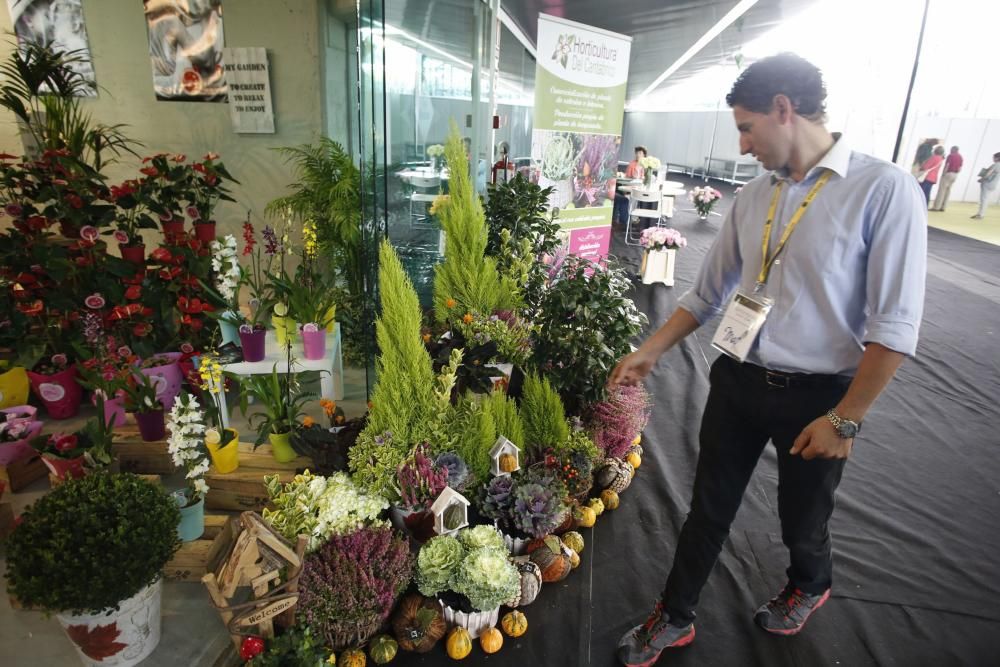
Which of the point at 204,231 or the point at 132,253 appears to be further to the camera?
the point at 204,231

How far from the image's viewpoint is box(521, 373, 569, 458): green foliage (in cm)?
227

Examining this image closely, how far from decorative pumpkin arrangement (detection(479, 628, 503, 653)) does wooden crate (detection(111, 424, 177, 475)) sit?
162cm

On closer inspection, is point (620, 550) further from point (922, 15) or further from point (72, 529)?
point (922, 15)

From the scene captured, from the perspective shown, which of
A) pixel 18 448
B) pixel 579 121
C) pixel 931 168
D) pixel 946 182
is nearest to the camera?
pixel 18 448

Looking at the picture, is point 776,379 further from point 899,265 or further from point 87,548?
point 87,548

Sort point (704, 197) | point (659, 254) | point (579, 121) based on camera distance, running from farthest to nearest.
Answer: point (704, 197) < point (659, 254) < point (579, 121)

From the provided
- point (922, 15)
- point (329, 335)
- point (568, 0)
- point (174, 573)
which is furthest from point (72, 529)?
point (568, 0)

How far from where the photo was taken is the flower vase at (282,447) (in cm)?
222

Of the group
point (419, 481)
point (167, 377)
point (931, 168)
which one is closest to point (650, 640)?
point (419, 481)

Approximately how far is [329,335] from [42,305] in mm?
1378

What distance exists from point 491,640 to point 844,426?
121cm

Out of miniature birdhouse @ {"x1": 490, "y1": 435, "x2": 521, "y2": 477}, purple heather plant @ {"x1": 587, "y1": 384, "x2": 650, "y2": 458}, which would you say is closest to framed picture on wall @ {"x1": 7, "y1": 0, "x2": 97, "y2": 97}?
miniature birdhouse @ {"x1": 490, "y1": 435, "x2": 521, "y2": 477}

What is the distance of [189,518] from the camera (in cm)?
190

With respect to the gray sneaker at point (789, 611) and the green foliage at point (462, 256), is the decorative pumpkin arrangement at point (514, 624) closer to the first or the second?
the gray sneaker at point (789, 611)
